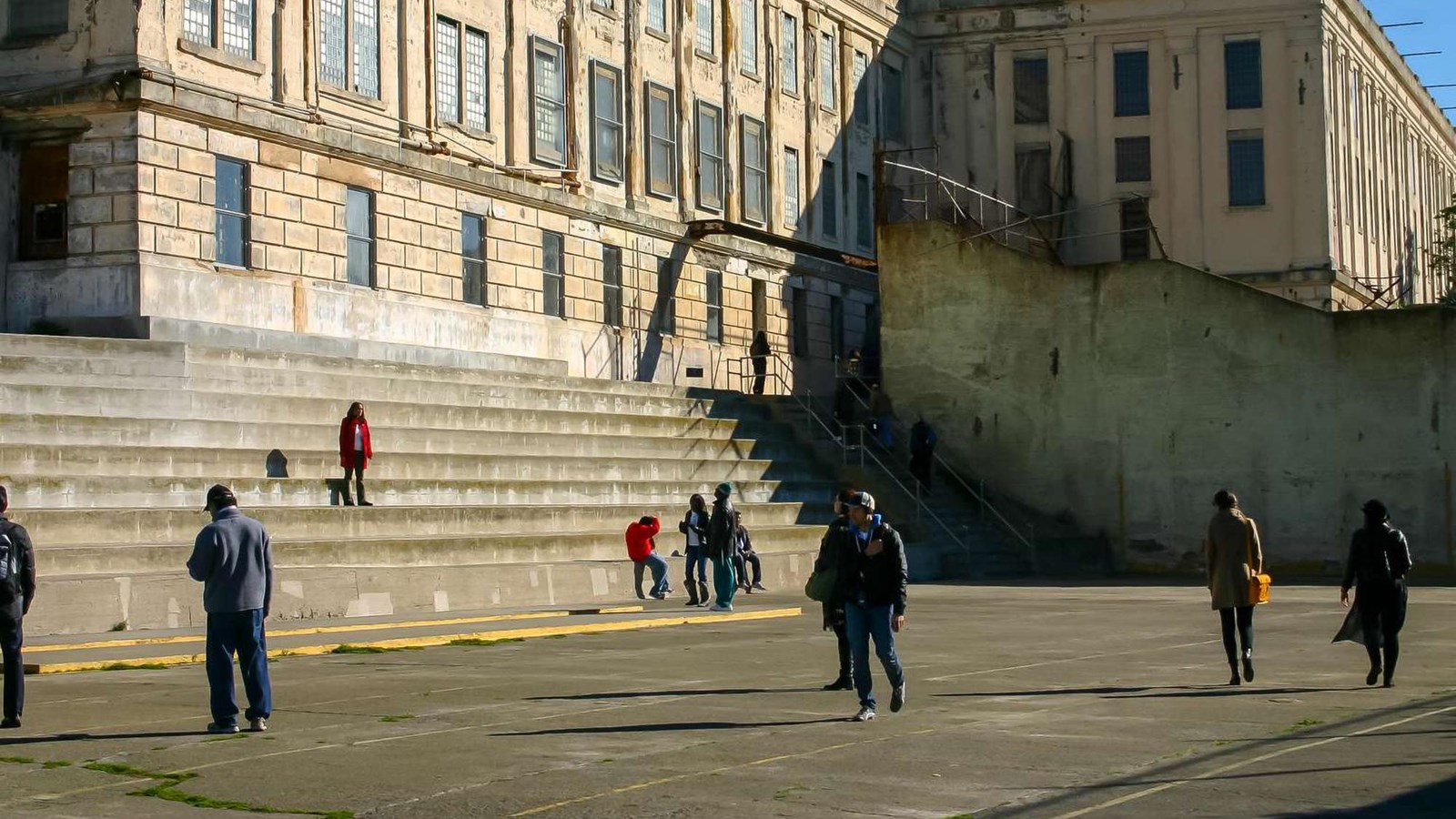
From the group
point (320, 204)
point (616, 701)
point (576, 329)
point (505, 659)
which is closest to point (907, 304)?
point (576, 329)

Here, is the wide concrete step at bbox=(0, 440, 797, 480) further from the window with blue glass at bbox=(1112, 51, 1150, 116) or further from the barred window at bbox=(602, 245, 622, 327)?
the window with blue glass at bbox=(1112, 51, 1150, 116)

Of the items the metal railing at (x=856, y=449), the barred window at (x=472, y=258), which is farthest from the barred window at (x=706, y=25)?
the barred window at (x=472, y=258)

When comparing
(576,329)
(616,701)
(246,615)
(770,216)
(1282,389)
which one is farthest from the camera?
(770,216)

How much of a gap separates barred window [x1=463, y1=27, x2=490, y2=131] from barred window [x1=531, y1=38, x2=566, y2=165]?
1.50m

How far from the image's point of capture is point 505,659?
18766 millimetres

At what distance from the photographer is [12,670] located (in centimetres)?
1322

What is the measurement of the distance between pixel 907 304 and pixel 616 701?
27315mm

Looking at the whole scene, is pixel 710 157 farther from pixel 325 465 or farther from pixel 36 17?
pixel 325 465

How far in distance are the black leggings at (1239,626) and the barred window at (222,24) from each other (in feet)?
68.3

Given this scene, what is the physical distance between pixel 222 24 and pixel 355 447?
10053mm

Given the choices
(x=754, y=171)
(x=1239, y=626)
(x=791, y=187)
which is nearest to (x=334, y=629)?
(x=1239, y=626)

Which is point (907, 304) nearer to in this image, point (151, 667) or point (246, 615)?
point (151, 667)

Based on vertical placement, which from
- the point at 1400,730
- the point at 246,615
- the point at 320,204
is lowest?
the point at 1400,730

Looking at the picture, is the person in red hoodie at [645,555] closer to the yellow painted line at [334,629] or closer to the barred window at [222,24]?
the yellow painted line at [334,629]
